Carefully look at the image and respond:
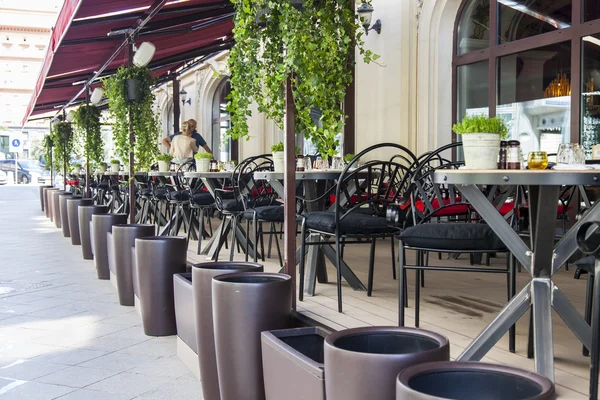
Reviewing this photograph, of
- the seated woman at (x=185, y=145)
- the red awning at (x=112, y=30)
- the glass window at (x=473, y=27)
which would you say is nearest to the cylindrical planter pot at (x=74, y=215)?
the seated woman at (x=185, y=145)

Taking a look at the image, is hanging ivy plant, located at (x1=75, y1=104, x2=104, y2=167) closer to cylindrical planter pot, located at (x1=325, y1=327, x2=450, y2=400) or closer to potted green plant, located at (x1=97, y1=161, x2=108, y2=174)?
potted green plant, located at (x1=97, y1=161, x2=108, y2=174)

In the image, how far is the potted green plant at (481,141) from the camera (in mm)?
2234

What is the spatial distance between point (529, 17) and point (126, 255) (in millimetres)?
4289

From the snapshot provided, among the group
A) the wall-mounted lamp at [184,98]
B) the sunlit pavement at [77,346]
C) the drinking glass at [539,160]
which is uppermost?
the wall-mounted lamp at [184,98]

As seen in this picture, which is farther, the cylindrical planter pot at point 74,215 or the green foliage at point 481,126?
the cylindrical planter pot at point 74,215

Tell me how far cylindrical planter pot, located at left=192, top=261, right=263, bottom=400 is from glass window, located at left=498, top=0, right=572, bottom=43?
4376mm

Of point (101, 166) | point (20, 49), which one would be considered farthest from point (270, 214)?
point (20, 49)

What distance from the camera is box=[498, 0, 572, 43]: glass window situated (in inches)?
224

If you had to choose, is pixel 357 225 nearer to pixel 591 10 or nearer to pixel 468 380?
pixel 468 380

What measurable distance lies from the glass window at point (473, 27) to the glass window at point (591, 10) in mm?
1314

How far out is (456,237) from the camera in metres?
2.40

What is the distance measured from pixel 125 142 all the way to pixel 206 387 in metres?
4.46

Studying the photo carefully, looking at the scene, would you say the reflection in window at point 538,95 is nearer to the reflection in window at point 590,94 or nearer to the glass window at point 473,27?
the reflection in window at point 590,94

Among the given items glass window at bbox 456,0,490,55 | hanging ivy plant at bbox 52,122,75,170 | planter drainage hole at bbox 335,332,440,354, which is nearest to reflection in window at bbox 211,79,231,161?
hanging ivy plant at bbox 52,122,75,170
